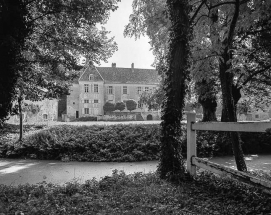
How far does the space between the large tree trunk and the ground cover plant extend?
61 cm

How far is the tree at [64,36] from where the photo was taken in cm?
702

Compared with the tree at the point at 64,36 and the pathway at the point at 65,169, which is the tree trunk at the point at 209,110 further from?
the tree at the point at 64,36

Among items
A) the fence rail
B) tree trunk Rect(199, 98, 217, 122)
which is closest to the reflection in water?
the fence rail

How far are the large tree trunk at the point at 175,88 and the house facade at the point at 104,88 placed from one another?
155 feet

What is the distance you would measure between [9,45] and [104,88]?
5260cm

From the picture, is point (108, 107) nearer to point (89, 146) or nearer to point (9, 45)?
point (89, 146)

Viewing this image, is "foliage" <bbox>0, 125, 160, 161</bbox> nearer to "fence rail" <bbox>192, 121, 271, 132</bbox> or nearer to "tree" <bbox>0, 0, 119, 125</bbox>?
"tree" <bbox>0, 0, 119, 125</bbox>

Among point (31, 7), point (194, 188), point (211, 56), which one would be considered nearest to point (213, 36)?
point (211, 56)

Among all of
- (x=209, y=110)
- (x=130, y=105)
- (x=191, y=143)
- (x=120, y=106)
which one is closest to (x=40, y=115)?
(x=209, y=110)

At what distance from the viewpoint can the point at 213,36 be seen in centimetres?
658

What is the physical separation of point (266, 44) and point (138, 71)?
5570 cm

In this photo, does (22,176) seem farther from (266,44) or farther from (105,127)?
(266,44)

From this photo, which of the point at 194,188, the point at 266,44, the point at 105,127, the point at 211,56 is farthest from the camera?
the point at 105,127

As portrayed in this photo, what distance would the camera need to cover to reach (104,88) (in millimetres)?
57719
